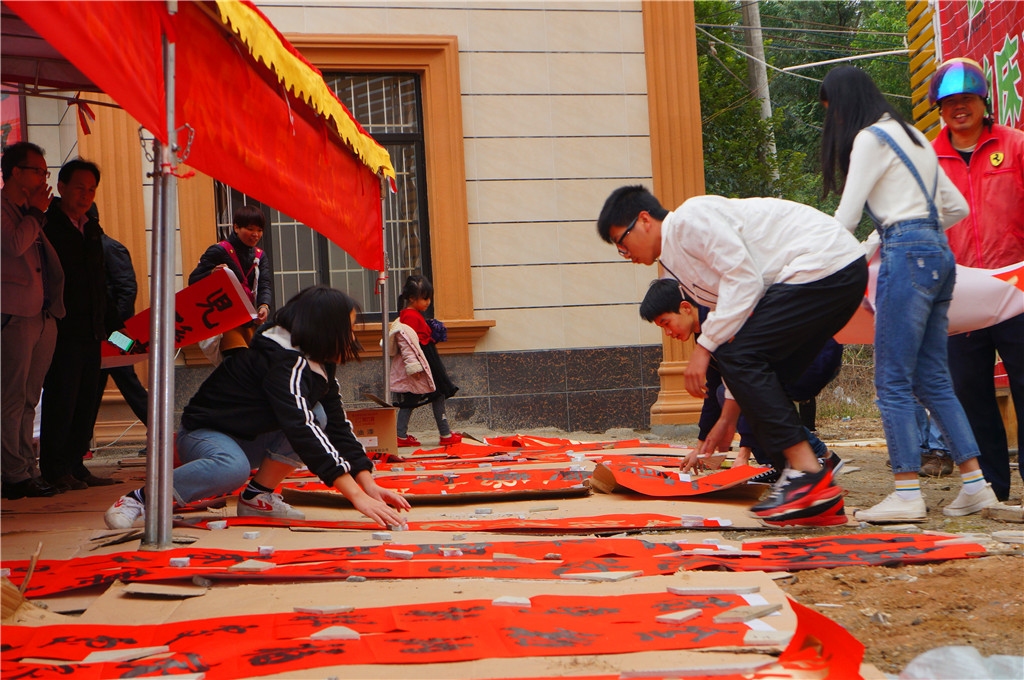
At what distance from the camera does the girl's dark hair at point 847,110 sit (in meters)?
3.48

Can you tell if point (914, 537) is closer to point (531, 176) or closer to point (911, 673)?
point (911, 673)

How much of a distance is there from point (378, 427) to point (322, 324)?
292 cm

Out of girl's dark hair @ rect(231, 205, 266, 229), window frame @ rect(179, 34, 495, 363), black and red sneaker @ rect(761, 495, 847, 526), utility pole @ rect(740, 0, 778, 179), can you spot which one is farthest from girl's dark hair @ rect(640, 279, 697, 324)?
utility pole @ rect(740, 0, 778, 179)

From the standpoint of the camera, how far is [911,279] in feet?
10.8

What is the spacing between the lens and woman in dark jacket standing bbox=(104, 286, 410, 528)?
132 inches

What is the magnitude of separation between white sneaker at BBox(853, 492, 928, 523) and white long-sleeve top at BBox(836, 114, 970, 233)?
100 cm

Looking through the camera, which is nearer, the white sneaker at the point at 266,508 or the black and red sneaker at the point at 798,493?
the black and red sneaker at the point at 798,493

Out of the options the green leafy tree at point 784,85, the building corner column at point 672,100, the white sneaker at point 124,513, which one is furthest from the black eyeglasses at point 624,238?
the green leafy tree at point 784,85

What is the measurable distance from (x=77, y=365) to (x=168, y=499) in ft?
7.24

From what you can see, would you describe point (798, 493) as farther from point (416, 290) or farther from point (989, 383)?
point (416, 290)

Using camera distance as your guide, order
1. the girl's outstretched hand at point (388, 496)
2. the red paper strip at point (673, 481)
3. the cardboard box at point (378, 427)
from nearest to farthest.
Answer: the girl's outstretched hand at point (388, 496) → the red paper strip at point (673, 481) → the cardboard box at point (378, 427)

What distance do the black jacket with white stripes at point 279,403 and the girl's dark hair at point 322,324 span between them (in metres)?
0.06

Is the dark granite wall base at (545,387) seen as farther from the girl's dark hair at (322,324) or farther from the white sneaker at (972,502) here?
the white sneaker at (972,502)

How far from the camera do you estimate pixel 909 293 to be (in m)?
3.29
